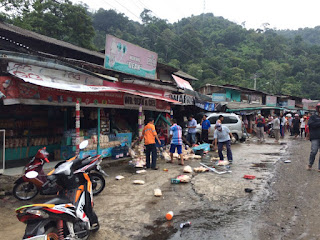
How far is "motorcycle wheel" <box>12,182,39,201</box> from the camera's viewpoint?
5.20m

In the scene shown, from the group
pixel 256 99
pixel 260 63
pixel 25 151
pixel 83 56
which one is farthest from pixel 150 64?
pixel 260 63

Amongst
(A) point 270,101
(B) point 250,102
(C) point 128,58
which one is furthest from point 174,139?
(A) point 270,101

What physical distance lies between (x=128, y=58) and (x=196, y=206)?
6620 mm

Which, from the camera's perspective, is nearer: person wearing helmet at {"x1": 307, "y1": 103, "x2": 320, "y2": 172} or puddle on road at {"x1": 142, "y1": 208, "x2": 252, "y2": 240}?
puddle on road at {"x1": 142, "y1": 208, "x2": 252, "y2": 240}

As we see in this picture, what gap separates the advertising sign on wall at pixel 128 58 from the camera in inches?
345

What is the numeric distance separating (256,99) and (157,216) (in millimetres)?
30734

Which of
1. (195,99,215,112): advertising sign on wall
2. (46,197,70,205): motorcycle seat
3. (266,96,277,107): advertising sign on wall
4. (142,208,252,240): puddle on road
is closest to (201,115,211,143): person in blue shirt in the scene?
(195,99,215,112): advertising sign on wall

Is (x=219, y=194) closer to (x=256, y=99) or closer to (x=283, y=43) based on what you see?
(x=256, y=99)

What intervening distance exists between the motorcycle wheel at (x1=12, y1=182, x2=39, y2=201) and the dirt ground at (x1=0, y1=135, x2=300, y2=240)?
132 millimetres

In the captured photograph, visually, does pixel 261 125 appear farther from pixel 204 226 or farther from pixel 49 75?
pixel 49 75

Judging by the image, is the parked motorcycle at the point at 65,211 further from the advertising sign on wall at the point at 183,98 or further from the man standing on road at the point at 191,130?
the advertising sign on wall at the point at 183,98

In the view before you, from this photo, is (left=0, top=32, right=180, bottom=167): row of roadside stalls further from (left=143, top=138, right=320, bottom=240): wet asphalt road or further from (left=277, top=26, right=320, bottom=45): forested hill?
(left=277, top=26, right=320, bottom=45): forested hill

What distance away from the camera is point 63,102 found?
23.7 feet

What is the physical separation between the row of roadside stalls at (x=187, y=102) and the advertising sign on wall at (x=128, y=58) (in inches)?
86.1
